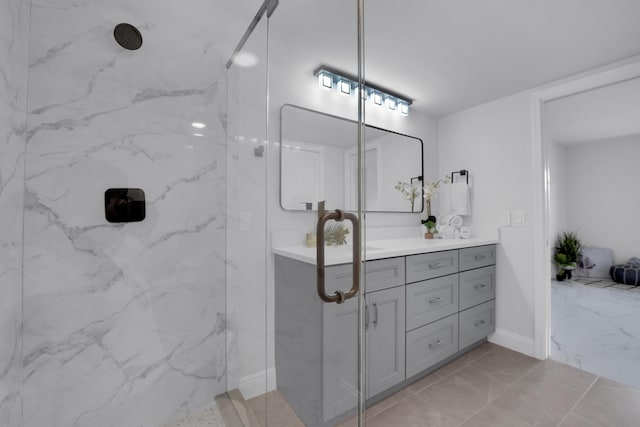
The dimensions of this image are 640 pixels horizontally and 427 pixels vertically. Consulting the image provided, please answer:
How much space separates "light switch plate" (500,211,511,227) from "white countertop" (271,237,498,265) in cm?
16

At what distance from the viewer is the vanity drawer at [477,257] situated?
199 centimetres

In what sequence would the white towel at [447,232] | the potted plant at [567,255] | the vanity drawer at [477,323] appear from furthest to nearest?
1. the potted plant at [567,255]
2. the white towel at [447,232]
3. the vanity drawer at [477,323]

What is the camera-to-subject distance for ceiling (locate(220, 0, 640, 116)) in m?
1.14

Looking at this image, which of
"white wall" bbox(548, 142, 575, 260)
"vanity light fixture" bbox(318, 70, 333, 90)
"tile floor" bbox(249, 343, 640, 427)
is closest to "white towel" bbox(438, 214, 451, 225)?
"tile floor" bbox(249, 343, 640, 427)

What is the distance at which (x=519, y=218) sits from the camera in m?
2.15

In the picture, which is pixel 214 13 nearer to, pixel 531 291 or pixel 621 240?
pixel 531 291

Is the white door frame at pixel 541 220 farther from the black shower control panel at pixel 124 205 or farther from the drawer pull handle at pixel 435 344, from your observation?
the black shower control panel at pixel 124 205

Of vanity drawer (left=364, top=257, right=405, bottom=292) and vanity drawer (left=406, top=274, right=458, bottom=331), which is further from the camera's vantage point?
vanity drawer (left=406, top=274, right=458, bottom=331)

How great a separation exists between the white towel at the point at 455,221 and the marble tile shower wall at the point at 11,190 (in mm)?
2708

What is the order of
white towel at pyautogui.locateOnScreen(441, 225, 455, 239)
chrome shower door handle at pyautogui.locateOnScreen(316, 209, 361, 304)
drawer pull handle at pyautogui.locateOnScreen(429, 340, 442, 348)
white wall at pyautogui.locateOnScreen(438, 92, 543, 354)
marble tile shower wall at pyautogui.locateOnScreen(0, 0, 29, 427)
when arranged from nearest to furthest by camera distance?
chrome shower door handle at pyautogui.locateOnScreen(316, 209, 361, 304)
marble tile shower wall at pyautogui.locateOnScreen(0, 0, 29, 427)
drawer pull handle at pyautogui.locateOnScreen(429, 340, 442, 348)
white wall at pyautogui.locateOnScreen(438, 92, 543, 354)
white towel at pyautogui.locateOnScreen(441, 225, 455, 239)

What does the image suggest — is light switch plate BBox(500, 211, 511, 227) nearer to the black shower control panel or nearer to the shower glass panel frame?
the shower glass panel frame

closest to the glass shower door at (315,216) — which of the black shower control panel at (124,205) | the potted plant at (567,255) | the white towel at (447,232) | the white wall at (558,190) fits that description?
the black shower control panel at (124,205)

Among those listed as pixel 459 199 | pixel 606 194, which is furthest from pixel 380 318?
pixel 606 194

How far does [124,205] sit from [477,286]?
2460mm
